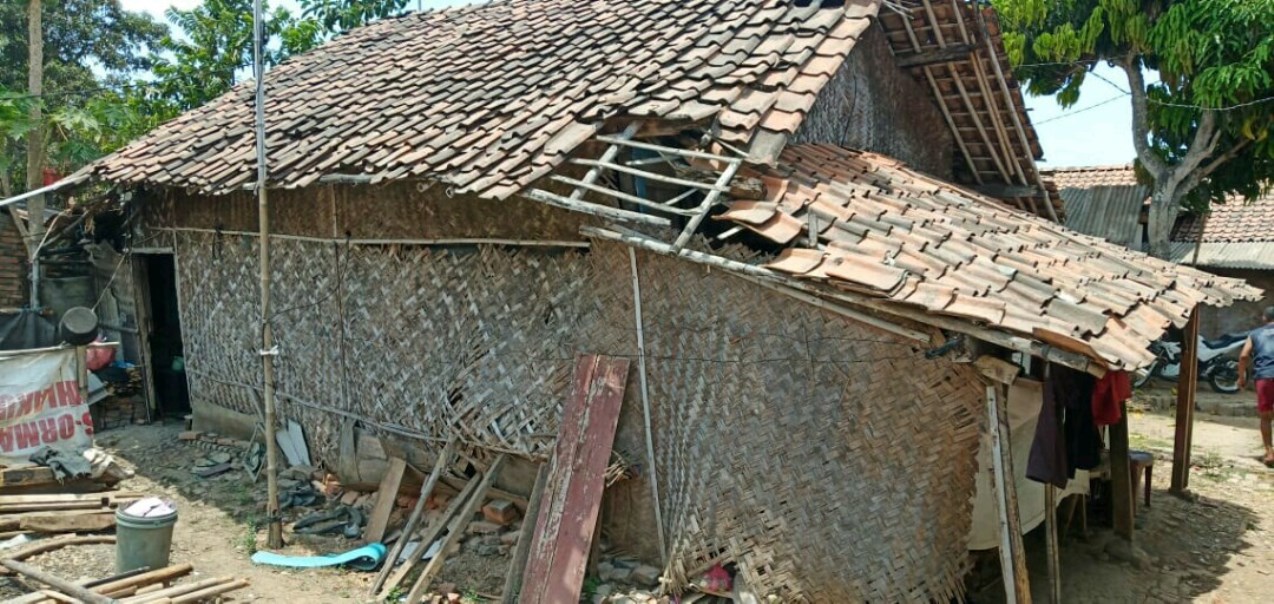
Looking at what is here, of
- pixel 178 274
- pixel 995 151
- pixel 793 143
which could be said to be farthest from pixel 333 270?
pixel 995 151

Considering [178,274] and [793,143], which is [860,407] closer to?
[793,143]

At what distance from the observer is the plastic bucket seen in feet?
18.6

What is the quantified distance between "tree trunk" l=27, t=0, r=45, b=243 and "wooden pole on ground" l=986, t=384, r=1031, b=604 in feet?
40.4

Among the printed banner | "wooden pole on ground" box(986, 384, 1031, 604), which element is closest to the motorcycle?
"wooden pole on ground" box(986, 384, 1031, 604)

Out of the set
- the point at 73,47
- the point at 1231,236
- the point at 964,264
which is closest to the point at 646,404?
the point at 964,264

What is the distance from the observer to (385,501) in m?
6.77

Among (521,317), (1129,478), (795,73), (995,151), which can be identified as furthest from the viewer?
(995,151)

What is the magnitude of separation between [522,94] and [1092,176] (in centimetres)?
1517

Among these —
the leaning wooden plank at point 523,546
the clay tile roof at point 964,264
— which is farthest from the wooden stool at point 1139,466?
the leaning wooden plank at point 523,546

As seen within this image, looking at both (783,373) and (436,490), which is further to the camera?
(436,490)

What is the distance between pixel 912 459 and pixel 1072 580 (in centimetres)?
235

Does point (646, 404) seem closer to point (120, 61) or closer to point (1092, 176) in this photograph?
point (1092, 176)

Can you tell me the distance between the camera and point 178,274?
947 centimetres

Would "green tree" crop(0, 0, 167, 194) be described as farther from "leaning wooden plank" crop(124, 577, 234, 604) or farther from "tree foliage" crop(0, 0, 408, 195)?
"leaning wooden plank" crop(124, 577, 234, 604)
